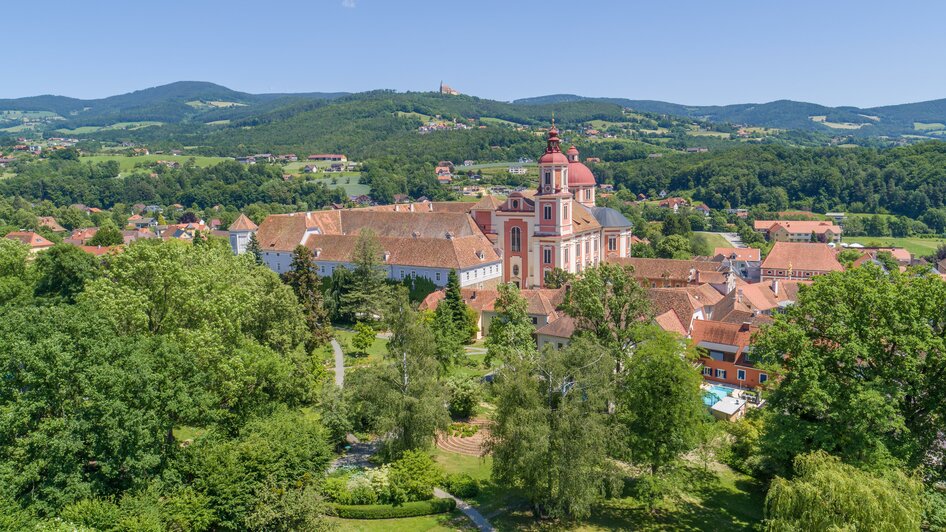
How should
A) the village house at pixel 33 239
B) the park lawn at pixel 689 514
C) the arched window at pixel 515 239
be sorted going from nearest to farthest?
1. the park lawn at pixel 689 514
2. the arched window at pixel 515 239
3. the village house at pixel 33 239

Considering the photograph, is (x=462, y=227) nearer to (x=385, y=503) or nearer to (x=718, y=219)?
(x=385, y=503)

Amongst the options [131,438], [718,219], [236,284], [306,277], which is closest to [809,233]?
[718,219]

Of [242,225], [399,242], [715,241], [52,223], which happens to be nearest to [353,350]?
[399,242]

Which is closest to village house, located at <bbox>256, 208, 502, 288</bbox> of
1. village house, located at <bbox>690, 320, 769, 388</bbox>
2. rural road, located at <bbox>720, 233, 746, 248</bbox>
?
village house, located at <bbox>690, 320, 769, 388</bbox>

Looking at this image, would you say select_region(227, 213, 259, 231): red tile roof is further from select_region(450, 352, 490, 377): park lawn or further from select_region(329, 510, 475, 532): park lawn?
select_region(329, 510, 475, 532): park lawn

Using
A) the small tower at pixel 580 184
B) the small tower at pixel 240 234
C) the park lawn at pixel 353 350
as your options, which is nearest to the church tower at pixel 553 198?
the small tower at pixel 580 184

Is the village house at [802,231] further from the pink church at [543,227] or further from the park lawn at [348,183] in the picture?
the park lawn at [348,183]
